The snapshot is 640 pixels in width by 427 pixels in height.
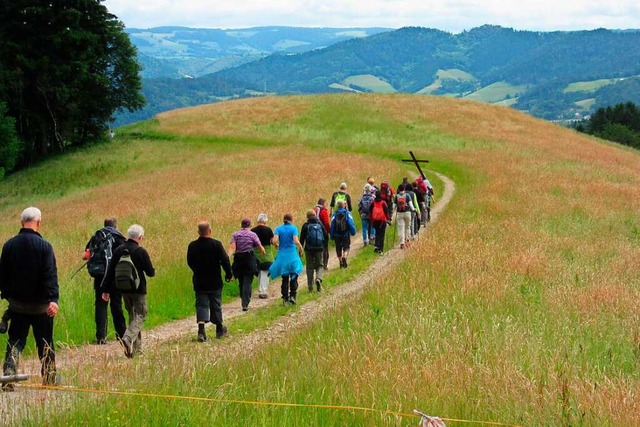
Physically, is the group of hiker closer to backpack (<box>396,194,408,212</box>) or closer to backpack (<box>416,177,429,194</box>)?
backpack (<box>396,194,408,212</box>)

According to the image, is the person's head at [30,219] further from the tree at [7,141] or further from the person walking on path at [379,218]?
the tree at [7,141]

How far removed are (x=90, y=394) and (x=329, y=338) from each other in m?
2.96

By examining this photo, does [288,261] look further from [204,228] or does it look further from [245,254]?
[204,228]

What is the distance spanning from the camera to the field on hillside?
532 cm

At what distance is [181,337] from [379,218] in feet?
27.6

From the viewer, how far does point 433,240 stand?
574 inches

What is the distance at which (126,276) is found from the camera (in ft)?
30.5

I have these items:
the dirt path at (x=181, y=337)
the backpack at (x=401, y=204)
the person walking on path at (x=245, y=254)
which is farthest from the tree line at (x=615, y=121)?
the person walking on path at (x=245, y=254)

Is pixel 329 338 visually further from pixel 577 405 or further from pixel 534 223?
pixel 534 223

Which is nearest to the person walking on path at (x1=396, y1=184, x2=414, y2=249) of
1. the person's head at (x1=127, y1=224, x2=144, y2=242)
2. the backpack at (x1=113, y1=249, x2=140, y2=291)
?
the person's head at (x1=127, y1=224, x2=144, y2=242)

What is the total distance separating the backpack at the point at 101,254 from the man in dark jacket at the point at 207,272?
1.22 metres

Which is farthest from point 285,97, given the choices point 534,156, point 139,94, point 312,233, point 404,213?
point 312,233

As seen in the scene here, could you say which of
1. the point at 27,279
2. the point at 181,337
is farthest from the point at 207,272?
the point at 27,279

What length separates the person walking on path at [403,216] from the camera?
18.4 m
